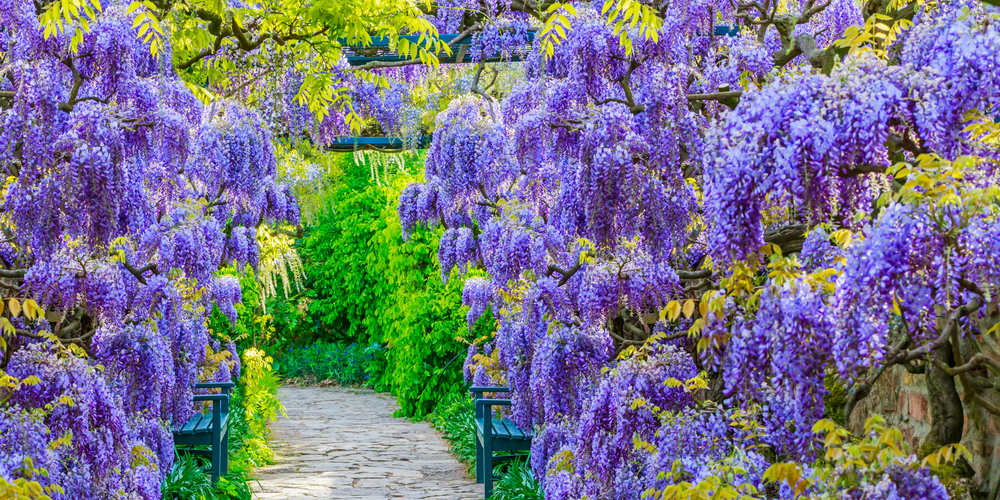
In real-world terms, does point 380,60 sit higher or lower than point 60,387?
higher

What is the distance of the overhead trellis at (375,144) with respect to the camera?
7605 millimetres

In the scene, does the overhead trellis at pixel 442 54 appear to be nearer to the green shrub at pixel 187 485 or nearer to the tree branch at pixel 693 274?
the tree branch at pixel 693 274

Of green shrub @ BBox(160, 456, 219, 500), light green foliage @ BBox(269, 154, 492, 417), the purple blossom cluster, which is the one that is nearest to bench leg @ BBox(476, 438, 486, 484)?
light green foliage @ BBox(269, 154, 492, 417)

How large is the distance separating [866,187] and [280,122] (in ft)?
17.2

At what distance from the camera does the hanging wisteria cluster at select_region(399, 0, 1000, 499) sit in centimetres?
224

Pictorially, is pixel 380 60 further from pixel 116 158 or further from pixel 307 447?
pixel 307 447

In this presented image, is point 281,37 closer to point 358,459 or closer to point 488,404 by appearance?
point 488,404

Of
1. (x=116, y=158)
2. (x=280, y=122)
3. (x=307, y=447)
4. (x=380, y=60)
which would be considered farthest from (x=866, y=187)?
(x=307, y=447)

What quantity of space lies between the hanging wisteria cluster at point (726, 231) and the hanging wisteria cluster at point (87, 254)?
1.99 metres

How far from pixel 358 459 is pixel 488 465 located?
194 cm

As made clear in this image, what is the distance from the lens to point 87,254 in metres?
4.32

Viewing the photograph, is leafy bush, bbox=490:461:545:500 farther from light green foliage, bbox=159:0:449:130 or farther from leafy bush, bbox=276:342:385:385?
leafy bush, bbox=276:342:385:385

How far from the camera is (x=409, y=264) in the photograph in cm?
990

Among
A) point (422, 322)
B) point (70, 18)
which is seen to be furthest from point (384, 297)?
point (70, 18)
